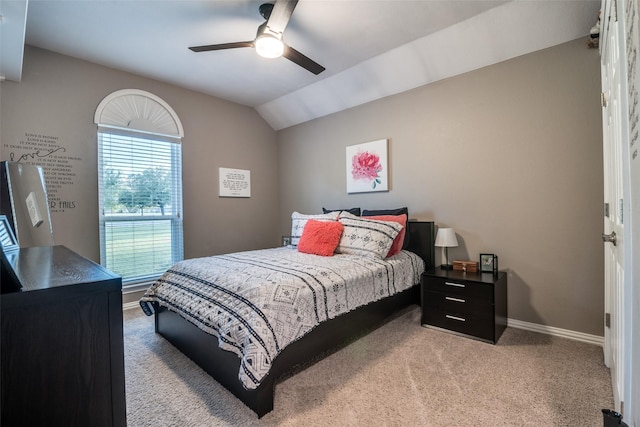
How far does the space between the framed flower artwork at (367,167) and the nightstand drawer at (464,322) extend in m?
1.51

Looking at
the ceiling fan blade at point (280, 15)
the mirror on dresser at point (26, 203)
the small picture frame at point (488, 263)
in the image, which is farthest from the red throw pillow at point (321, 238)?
the mirror on dresser at point (26, 203)

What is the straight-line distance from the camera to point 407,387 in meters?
1.75

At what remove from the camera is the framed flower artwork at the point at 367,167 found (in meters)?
3.49

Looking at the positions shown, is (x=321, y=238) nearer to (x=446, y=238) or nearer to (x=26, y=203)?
(x=446, y=238)

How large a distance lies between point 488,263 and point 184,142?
369 cm

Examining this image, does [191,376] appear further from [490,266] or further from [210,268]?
[490,266]

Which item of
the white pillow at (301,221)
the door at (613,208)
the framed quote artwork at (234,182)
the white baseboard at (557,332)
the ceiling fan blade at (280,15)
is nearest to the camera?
the door at (613,208)

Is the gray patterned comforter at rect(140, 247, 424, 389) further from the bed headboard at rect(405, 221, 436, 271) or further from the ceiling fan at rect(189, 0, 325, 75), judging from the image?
the ceiling fan at rect(189, 0, 325, 75)

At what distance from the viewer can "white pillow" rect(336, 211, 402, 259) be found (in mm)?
2662

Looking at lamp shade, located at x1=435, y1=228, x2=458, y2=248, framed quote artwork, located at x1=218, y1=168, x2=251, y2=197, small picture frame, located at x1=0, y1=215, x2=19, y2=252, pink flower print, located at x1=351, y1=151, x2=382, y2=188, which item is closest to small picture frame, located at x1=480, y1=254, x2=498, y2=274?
lamp shade, located at x1=435, y1=228, x2=458, y2=248

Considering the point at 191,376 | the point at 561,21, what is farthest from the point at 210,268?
the point at 561,21

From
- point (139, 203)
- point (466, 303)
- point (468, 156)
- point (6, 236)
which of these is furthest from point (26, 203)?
point (468, 156)

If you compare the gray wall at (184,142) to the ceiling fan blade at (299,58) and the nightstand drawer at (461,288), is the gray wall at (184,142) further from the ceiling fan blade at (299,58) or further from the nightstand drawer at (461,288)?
the nightstand drawer at (461,288)

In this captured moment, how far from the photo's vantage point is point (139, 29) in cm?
251
